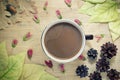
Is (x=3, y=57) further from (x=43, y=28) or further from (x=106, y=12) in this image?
(x=106, y=12)

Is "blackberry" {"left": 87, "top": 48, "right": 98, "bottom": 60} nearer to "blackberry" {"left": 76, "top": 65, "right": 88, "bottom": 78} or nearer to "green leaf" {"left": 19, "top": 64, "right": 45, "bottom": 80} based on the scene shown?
"blackberry" {"left": 76, "top": 65, "right": 88, "bottom": 78}

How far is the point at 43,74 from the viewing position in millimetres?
817

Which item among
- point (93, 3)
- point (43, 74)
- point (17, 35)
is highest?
point (93, 3)

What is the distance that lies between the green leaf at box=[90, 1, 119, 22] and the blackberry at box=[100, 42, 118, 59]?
0.08 m

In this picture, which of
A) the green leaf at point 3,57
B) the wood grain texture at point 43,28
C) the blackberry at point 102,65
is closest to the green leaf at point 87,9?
the wood grain texture at point 43,28

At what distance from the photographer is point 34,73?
32.2 inches

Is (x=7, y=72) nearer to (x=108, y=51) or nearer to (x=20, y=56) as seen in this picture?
(x=20, y=56)

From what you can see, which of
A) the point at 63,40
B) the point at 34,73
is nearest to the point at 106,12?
the point at 63,40

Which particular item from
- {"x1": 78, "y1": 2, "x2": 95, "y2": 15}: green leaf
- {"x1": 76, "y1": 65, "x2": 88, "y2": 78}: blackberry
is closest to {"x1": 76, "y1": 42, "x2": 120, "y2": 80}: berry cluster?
{"x1": 76, "y1": 65, "x2": 88, "y2": 78}: blackberry

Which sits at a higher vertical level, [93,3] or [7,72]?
[93,3]

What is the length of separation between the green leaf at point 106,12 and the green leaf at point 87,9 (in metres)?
0.01

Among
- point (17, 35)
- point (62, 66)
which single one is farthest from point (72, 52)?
point (17, 35)

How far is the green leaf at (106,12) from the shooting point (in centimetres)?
85

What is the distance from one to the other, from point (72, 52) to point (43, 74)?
0.10 meters
